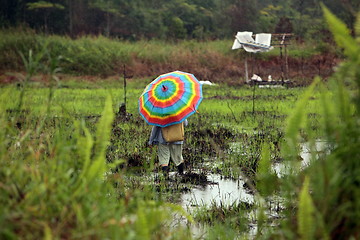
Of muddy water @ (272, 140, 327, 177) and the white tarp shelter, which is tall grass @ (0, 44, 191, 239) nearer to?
muddy water @ (272, 140, 327, 177)

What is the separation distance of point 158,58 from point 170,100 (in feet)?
56.3

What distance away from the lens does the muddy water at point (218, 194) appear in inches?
194

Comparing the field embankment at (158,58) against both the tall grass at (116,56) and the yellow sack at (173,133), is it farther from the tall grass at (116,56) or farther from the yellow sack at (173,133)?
the yellow sack at (173,133)

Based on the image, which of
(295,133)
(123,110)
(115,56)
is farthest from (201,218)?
(115,56)

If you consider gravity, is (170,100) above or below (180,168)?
above

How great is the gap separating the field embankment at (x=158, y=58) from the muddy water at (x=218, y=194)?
46.9ft

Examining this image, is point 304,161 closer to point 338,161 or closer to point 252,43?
point 338,161

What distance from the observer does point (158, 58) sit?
22.8 meters

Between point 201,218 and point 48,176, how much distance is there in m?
2.41

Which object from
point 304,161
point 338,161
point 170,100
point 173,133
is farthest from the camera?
point 304,161

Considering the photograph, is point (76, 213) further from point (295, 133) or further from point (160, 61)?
point (160, 61)

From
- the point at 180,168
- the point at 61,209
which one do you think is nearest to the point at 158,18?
the point at 180,168

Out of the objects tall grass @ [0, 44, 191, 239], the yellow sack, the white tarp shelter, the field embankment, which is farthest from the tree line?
tall grass @ [0, 44, 191, 239]

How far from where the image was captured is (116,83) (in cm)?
1895
